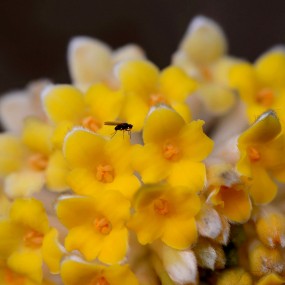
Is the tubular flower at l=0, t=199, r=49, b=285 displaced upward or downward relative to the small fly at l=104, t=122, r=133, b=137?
downward

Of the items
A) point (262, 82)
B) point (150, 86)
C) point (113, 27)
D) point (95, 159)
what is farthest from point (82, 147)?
point (113, 27)

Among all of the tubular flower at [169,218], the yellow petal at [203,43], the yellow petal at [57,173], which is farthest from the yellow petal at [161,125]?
the yellow petal at [203,43]

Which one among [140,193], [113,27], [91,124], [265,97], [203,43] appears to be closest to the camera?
[140,193]

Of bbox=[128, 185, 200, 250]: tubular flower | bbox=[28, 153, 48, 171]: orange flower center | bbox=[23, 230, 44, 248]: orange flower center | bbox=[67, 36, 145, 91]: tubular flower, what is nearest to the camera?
bbox=[128, 185, 200, 250]: tubular flower

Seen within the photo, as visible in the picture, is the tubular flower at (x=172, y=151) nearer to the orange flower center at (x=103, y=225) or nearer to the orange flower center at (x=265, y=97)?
the orange flower center at (x=103, y=225)

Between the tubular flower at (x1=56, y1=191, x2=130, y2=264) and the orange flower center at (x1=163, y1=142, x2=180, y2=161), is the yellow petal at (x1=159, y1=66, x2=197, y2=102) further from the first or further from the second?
the tubular flower at (x1=56, y1=191, x2=130, y2=264)

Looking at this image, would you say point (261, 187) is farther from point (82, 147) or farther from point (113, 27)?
point (113, 27)

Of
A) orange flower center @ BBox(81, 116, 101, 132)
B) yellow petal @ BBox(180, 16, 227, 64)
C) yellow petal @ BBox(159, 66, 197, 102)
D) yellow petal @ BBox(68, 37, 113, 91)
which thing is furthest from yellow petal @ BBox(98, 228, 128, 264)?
yellow petal @ BBox(180, 16, 227, 64)
